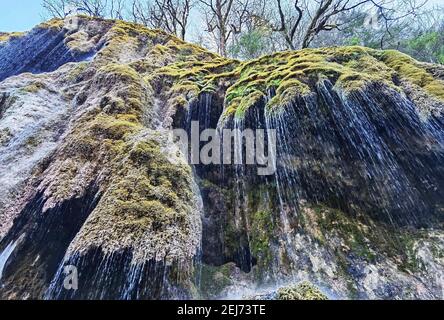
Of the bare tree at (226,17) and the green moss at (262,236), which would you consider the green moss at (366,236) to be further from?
the bare tree at (226,17)

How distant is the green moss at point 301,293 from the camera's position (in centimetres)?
389

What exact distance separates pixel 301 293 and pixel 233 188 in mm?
2481

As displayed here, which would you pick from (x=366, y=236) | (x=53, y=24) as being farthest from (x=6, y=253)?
(x=53, y=24)

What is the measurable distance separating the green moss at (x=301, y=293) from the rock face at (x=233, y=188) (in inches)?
26.5

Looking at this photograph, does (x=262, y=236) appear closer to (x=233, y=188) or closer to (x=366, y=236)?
(x=233, y=188)

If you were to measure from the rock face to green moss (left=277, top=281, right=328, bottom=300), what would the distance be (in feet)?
2.21

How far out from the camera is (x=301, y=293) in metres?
3.95

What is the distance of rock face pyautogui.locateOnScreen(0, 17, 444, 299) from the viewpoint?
13.7 feet

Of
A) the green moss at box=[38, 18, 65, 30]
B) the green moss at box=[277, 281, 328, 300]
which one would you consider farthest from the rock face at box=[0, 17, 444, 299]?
the green moss at box=[38, 18, 65, 30]

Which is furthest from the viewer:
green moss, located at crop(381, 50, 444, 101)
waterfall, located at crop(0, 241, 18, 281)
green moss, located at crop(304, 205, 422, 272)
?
green moss, located at crop(381, 50, 444, 101)

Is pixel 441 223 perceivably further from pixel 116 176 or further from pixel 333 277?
pixel 116 176

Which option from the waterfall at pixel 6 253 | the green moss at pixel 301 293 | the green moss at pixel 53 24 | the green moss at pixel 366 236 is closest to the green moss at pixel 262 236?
the green moss at pixel 366 236

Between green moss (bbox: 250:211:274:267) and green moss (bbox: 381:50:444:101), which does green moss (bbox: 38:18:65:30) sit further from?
green moss (bbox: 381:50:444:101)
